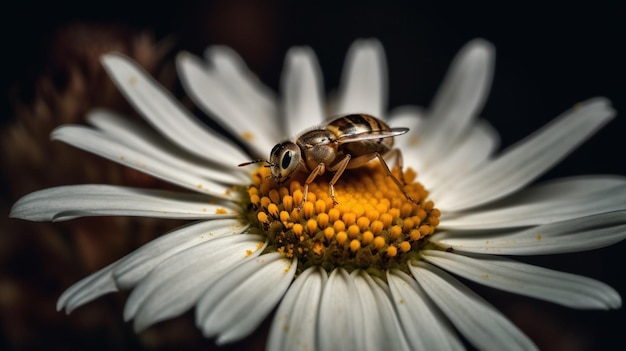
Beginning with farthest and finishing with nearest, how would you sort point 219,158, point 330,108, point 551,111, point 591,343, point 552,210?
1. point 551,111
2. point 330,108
3. point 591,343
4. point 219,158
5. point 552,210

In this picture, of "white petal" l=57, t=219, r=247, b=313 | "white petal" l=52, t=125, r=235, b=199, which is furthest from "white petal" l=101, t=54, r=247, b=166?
"white petal" l=57, t=219, r=247, b=313

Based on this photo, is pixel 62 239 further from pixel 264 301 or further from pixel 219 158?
pixel 264 301

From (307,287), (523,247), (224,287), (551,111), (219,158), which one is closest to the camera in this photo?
(224,287)

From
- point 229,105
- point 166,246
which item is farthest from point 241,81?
point 166,246

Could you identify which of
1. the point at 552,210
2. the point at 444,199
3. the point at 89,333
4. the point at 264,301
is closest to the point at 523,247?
the point at 552,210

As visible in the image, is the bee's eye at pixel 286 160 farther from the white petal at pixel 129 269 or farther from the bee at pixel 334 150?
the white petal at pixel 129 269

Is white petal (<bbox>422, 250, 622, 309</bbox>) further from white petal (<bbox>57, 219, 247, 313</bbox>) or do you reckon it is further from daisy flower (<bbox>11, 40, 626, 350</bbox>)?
white petal (<bbox>57, 219, 247, 313</bbox>)
